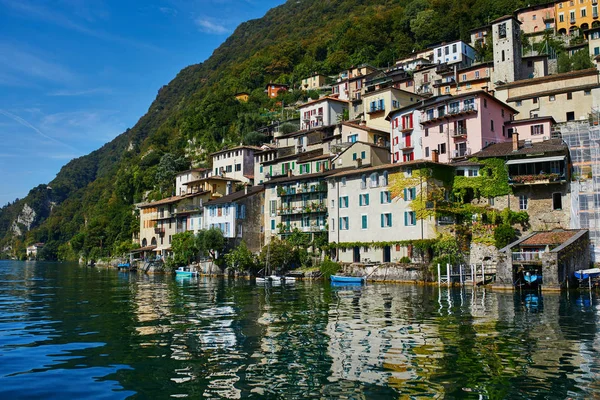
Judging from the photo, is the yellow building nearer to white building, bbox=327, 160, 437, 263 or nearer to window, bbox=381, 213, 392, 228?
white building, bbox=327, 160, 437, 263

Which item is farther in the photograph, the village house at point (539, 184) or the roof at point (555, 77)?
the roof at point (555, 77)

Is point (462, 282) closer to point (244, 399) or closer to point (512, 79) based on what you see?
point (244, 399)

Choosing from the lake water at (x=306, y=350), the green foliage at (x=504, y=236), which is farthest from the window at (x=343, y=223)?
the lake water at (x=306, y=350)

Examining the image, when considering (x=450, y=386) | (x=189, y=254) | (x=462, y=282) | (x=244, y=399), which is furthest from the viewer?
(x=189, y=254)

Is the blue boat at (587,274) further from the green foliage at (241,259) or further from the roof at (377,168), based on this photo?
the green foliage at (241,259)

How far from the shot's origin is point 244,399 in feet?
40.1

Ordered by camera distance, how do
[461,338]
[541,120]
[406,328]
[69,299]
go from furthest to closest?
[541,120], [69,299], [406,328], [461,338]

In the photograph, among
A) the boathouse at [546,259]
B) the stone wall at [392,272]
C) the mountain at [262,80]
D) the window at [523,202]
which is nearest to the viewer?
the boathouse at [546,259]

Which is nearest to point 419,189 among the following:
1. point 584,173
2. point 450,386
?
point 584,173

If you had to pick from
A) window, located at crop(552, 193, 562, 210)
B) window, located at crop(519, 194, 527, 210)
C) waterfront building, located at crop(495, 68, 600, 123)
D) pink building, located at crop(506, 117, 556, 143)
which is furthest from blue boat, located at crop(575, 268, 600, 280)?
waterfront building, located at crop(495, 68, 600, 123)

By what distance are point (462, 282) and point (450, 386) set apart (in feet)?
107

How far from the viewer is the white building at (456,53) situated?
98306mm

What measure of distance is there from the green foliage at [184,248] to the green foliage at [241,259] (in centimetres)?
842

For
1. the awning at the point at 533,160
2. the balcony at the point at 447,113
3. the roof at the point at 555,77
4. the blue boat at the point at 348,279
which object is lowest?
the blue boat at the point at 348,279
